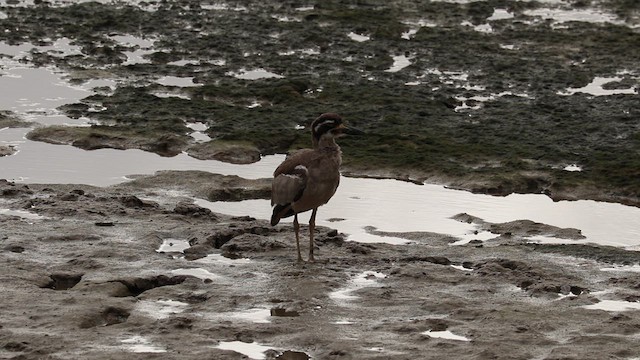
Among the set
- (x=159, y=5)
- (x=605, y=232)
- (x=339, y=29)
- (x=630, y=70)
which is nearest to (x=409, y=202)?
(x=605, y=232)

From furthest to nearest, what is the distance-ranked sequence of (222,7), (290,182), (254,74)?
1. (222,7)
2. (254,74)
3. (290,182)

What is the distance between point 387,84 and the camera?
745 inches

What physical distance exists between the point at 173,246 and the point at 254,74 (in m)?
7.50

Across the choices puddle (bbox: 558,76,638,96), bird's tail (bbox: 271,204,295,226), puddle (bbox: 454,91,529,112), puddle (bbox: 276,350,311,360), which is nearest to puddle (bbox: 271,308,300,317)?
puddle (bbox: 276,350,311,360)

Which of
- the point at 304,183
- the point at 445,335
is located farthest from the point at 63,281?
the point at 445,335

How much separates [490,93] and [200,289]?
843cm

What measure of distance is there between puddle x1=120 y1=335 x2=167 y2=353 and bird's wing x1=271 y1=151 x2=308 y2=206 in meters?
2.82

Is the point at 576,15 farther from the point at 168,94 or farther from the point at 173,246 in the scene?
the point at 173,246

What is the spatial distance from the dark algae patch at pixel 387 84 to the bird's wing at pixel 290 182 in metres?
3.15

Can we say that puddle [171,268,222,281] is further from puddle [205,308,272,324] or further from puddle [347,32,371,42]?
puddle [347,32,371,42]

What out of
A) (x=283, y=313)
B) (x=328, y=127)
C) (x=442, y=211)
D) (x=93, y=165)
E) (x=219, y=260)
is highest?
(x=328, y=127)

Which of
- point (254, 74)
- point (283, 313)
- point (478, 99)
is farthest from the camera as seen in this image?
point (254, 74)

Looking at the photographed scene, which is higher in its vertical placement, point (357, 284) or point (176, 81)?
point (357, 284)

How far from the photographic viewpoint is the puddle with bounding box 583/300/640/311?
10.8 metres
